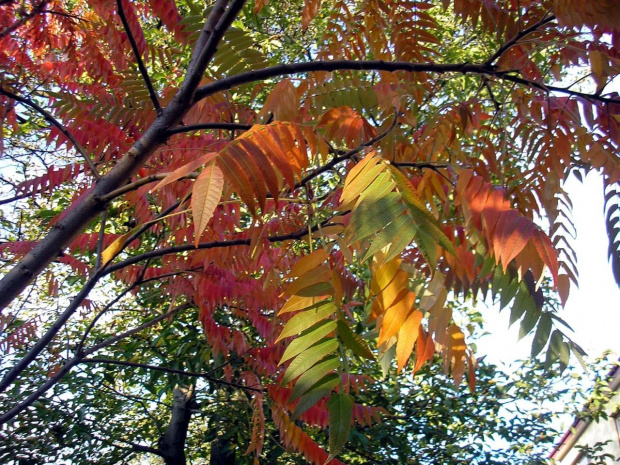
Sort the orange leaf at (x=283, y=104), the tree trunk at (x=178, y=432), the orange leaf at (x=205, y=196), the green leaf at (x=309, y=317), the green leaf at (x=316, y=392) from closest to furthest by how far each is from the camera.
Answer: the orange leaf at (x=205, y=196) < the green leaf at (x=316, y=392) < the green leaf at (x=309, y=317) < the orange leaf at (x=283, y=104) < the tree trunk at (x=178, y=432)

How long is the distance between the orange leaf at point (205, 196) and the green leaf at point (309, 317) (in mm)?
297

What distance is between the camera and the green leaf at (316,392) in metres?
1.20

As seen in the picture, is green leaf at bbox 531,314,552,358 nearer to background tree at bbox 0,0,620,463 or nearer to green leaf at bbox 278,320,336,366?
background tree at bbox 0,0,620,463

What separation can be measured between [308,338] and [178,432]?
5547 millimetres

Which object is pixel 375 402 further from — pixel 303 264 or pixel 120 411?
pixel 303 264

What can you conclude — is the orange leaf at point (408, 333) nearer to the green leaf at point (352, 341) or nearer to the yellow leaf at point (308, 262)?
the green leaf at point (352, 341)

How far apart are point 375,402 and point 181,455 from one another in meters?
2.14

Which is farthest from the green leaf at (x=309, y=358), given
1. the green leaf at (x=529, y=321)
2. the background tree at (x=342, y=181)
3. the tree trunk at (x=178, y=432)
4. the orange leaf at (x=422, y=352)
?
the tree trunk at (x=178, y=432)

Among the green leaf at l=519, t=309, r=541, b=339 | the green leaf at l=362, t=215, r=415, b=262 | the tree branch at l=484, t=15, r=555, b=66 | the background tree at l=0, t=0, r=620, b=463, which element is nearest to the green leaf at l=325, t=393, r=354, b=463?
the background tree at l=0, t=0, r=620, b=463

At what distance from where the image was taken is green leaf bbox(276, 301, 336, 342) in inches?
51.1

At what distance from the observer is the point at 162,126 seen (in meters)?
1.92

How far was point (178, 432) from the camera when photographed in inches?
248

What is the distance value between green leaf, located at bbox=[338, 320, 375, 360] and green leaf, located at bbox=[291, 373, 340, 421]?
10cm

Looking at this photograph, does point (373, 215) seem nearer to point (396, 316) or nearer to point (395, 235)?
point (395, 235)
